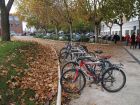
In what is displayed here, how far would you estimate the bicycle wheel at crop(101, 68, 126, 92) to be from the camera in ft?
31.8

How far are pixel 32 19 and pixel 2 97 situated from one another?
60405mm

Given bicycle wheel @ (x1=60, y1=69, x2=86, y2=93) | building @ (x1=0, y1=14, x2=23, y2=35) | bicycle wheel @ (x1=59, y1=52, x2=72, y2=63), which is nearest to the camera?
bicycle wheel @ (x1=60, y1=69, x2=86, y2=93)

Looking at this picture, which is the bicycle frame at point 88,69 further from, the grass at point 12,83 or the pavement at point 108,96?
the grass at point 12,83

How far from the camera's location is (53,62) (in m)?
16.0

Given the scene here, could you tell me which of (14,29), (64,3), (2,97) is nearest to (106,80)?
(2,97)

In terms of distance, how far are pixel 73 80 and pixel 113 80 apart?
3.84ft

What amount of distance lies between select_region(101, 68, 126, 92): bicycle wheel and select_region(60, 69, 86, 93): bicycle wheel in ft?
2.10

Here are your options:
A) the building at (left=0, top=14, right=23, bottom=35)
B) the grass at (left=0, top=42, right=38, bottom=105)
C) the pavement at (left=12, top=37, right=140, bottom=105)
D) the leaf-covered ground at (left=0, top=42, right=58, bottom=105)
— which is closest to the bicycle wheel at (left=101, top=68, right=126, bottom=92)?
the pavement at (left=12, top=37, right=140, bottom=105)

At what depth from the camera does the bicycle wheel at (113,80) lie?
9688 millimetres

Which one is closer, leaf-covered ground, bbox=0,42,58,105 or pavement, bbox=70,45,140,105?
pavement, bbox=70,45,140,105

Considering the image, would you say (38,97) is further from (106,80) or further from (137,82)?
(137,82)

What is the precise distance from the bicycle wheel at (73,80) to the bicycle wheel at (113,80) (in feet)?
2.10

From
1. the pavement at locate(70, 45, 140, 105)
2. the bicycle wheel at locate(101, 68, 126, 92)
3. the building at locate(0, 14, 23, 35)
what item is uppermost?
the building at locate(0, 14, 23, 35)

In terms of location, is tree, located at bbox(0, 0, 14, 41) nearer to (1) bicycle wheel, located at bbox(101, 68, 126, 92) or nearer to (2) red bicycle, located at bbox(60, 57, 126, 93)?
(2) red bicycle, located at bbox(60, 57, 126, 93)
